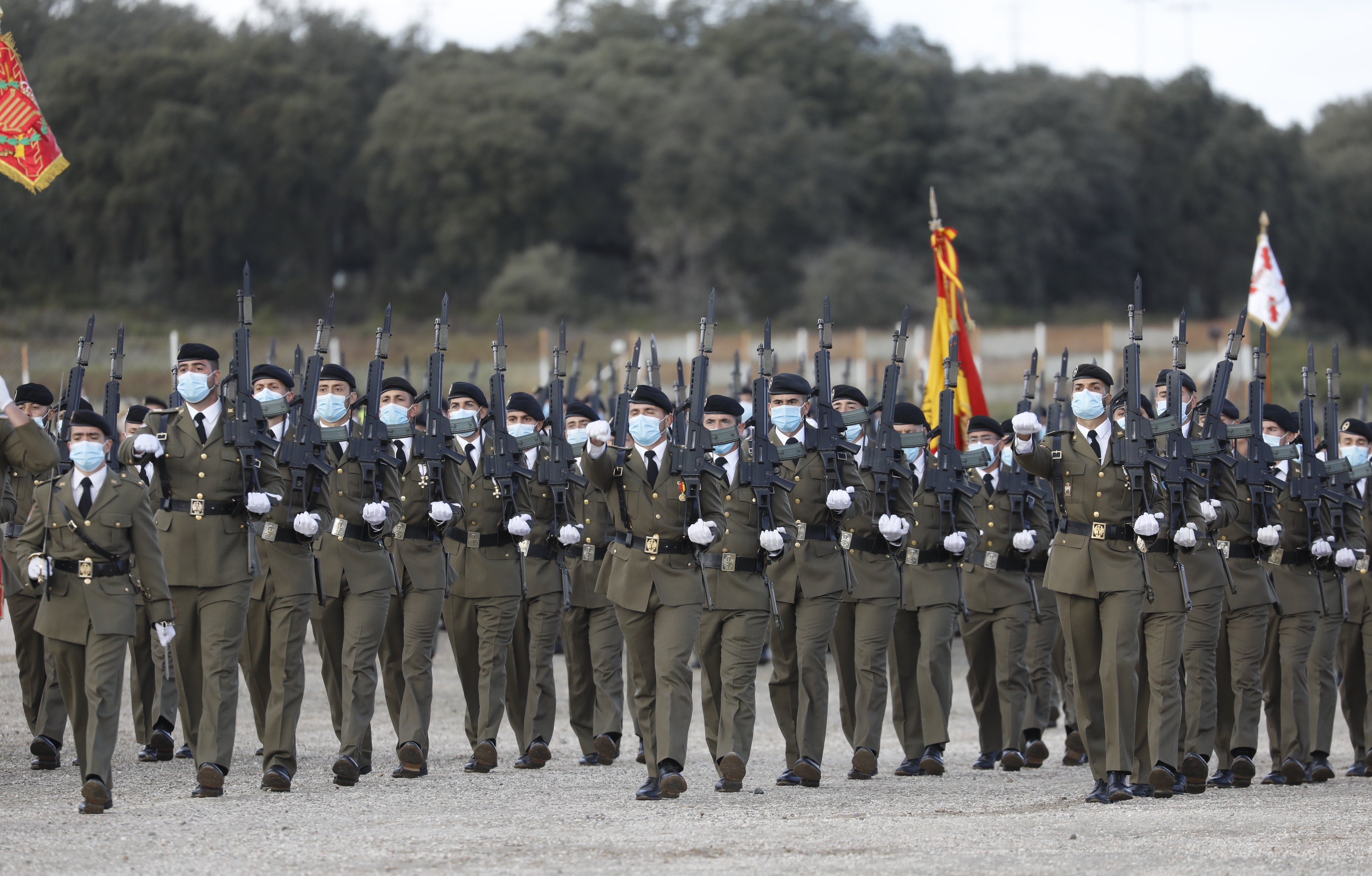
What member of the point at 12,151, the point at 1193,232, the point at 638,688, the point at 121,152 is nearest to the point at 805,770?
the point at 638,688

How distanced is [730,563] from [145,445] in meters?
3.11

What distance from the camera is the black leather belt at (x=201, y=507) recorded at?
9156mm

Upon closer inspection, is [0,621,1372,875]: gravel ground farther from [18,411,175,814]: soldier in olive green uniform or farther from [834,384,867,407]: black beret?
[834,384,867,407]: black beret

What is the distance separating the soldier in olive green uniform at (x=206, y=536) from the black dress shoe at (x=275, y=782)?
207 millimetres

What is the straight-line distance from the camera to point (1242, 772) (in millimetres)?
10570

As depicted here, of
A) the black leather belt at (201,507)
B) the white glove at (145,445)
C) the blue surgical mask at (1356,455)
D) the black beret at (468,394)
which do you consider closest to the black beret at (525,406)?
the black beret at (468,394)

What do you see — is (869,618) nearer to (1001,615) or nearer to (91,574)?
(1001,615)

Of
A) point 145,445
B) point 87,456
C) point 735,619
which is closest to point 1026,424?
point 735,619

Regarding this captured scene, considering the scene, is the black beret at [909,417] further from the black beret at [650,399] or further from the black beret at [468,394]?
the black beret at [468,394]

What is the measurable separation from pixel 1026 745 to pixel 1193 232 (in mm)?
45059

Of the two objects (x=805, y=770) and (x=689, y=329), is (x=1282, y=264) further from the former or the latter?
(x=805, y=770)

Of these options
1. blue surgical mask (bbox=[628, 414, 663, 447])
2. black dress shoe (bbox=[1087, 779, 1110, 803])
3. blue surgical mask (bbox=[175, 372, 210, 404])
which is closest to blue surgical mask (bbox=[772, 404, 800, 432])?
blue surgical mask (bbox=[628, 414, 663, 447])

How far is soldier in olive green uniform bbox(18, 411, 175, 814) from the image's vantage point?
28.0ft

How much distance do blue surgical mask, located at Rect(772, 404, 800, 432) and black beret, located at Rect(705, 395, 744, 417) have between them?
0.24 m
